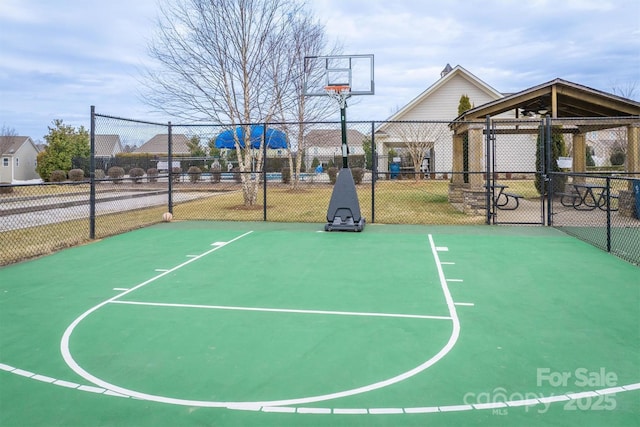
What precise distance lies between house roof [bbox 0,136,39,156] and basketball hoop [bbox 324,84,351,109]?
2788 centimetres

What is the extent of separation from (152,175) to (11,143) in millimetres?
27835

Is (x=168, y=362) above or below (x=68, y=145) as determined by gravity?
below

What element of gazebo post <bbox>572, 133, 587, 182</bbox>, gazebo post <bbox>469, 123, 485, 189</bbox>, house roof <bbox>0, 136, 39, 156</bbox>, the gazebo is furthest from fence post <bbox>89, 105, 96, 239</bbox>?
house roof <bbox>0, 136, 39, 156</bbox>

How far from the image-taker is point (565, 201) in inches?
619

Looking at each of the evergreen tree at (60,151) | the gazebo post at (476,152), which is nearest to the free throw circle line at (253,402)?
the gazebo post at (476,152)

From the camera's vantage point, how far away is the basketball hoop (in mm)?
10805

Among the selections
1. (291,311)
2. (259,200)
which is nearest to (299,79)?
(259,200)

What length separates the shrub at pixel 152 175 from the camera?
11.7 metres

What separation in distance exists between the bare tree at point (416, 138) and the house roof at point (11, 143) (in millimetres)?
24897

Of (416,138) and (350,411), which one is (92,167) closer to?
(350,411)

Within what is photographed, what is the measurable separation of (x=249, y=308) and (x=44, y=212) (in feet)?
40.3

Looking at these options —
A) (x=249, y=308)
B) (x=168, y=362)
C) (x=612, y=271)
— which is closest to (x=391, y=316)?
(x=249, y=308)

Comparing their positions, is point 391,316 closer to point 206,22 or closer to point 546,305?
point 546,305

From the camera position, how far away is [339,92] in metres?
11.0
